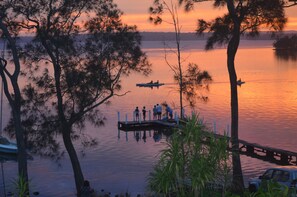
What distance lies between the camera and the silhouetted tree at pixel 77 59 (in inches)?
1377

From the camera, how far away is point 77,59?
1412 inches

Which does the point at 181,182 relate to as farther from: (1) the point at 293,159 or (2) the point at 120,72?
(1) the point at 293,159

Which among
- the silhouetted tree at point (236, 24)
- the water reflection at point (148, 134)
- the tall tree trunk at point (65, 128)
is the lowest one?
the water reflection at point (148, 134)

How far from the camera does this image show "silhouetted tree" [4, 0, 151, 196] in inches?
1377

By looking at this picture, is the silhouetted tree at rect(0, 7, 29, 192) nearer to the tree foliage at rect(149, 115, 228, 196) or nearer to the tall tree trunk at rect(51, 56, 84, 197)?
the tall tree trunk at rect(51, 56, 84, 197)

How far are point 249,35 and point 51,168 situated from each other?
2010 centimetres

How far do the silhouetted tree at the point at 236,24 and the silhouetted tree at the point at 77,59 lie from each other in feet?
20.9

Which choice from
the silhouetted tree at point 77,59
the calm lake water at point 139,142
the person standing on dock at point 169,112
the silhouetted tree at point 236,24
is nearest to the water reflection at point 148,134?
the calm lake water at point 139,142

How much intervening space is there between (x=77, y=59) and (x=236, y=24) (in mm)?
10794

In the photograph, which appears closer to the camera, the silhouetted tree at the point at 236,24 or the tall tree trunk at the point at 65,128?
the silhouetted tree at the point at 236,24

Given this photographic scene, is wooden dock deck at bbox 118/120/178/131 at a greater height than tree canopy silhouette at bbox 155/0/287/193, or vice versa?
tree canopy silhouette at bbox 155/0/287/193

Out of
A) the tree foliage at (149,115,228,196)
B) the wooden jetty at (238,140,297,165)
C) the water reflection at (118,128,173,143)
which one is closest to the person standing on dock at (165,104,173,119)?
the water reflection at (118,128,173,143)

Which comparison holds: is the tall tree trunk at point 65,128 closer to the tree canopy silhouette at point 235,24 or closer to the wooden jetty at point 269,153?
the tree canopy silhouette at point 235,24

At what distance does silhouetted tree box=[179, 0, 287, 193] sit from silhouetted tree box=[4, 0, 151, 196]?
6.37 meters
